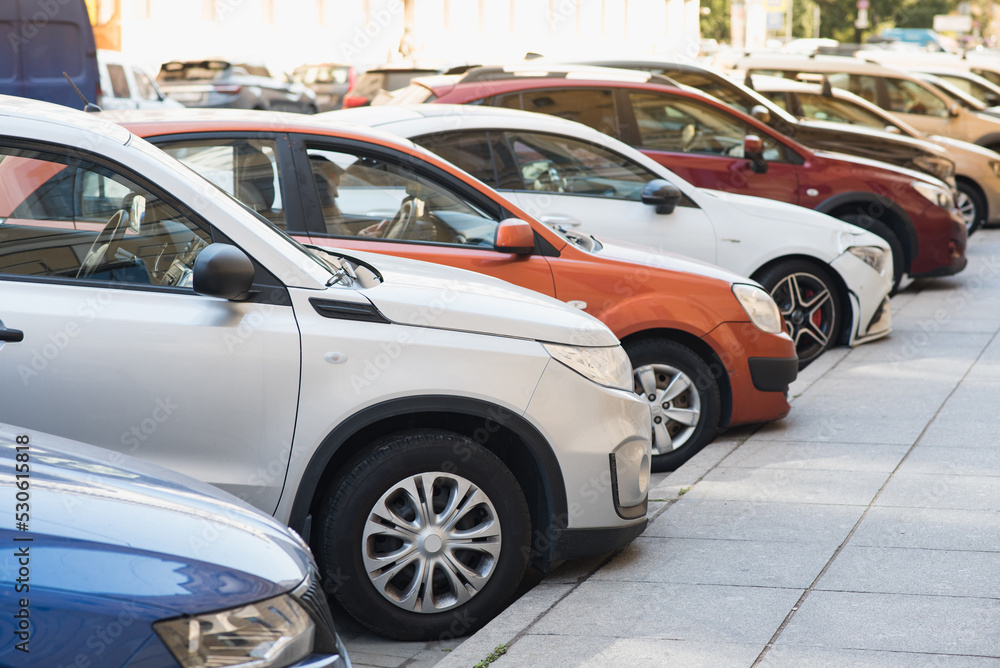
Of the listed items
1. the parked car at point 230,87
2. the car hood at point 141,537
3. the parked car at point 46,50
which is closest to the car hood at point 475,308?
the car hood at point 141,537

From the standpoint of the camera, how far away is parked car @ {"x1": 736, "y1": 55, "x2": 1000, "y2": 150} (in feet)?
48.3

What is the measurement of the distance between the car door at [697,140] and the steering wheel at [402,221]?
13.4ft

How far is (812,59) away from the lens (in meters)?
14.3

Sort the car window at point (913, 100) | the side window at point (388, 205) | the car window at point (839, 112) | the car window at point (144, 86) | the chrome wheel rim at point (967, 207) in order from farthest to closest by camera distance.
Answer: the car window at point (144, 86), the car window at point (913, 100), the chrome wheel rim at point (967, 207), the car window at point (839, 112), the side window at point (388, 205)

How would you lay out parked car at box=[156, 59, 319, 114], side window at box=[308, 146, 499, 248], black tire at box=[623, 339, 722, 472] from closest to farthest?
side window at box=[308, 146, 499, 248] → black tire at box=[623, 339, 722, 472] → parked car at box=[156, 59, 319, 114]

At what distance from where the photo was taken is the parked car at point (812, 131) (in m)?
10.9

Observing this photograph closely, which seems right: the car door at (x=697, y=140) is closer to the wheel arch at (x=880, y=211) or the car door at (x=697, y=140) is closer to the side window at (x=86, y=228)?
the wheel arch at (x=880, y=211)

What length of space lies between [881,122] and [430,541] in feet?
34.3

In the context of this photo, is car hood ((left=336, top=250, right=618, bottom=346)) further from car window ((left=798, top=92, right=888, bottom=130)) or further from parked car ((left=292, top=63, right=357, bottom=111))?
parked car ((left=292, top=63, right=357, bottom=111))

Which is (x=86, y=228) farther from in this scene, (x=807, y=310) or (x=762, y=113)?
(x=762, y=113)

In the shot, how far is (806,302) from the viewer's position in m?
7.89

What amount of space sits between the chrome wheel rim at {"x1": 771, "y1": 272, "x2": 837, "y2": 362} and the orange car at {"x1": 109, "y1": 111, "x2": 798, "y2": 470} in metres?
1.89

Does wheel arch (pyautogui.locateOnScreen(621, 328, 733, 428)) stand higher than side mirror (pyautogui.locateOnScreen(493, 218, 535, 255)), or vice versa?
side mirror (pyautogui.locateOnScreen(493, 218, 535, 255))

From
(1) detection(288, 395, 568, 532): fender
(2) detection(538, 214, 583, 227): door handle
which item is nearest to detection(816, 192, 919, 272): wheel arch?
(2) detection(538, 214, 583, 227): door handle
